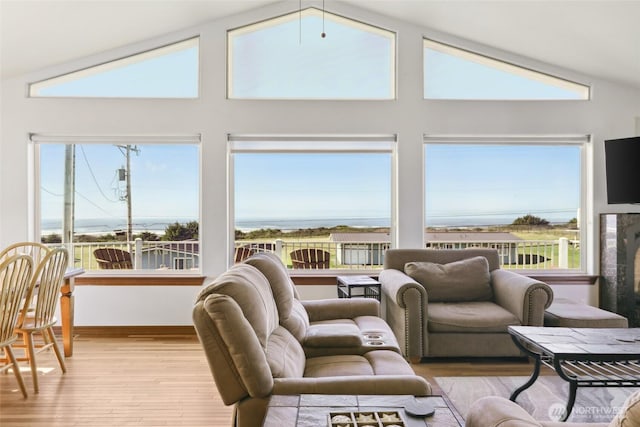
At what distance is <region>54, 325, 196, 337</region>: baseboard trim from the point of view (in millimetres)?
4719

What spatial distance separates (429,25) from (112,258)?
406 cm

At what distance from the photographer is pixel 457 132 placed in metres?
4.84

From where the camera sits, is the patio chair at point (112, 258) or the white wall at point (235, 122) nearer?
the white wall at point (235, 122)

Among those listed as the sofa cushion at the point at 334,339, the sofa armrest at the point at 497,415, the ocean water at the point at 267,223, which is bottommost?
the sofa cushion at the point at 334,339

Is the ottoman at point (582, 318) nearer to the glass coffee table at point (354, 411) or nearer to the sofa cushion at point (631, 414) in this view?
the glass coffee table at point (354, 411)

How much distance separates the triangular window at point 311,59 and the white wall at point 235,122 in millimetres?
108

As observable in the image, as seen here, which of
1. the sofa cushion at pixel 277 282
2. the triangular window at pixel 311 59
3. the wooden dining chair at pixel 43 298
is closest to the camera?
the sofa cushion at pixel 277 282

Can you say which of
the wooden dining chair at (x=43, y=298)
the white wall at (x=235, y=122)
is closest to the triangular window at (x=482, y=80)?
the white wall at (x=235, y=122)

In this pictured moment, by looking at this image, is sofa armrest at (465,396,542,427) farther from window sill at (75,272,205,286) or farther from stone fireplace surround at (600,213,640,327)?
window sill at (75,272,205,286)

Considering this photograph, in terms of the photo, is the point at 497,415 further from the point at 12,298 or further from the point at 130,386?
the point at 12,298

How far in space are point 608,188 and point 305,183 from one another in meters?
2.91

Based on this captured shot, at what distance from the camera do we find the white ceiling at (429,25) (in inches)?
149

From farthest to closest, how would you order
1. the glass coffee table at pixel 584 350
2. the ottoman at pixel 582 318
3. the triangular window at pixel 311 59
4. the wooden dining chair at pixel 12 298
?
the triangular window at pixel 311 59
the ottoman at pixel 582 318
the wooden dining chair at pixel 12 298
the glass coffee table at pixel 584 350

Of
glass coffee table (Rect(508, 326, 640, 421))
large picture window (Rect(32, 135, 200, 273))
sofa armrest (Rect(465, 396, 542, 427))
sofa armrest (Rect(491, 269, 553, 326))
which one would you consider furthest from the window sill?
sofa armrest (Rect(465, 396, 542, 427))
